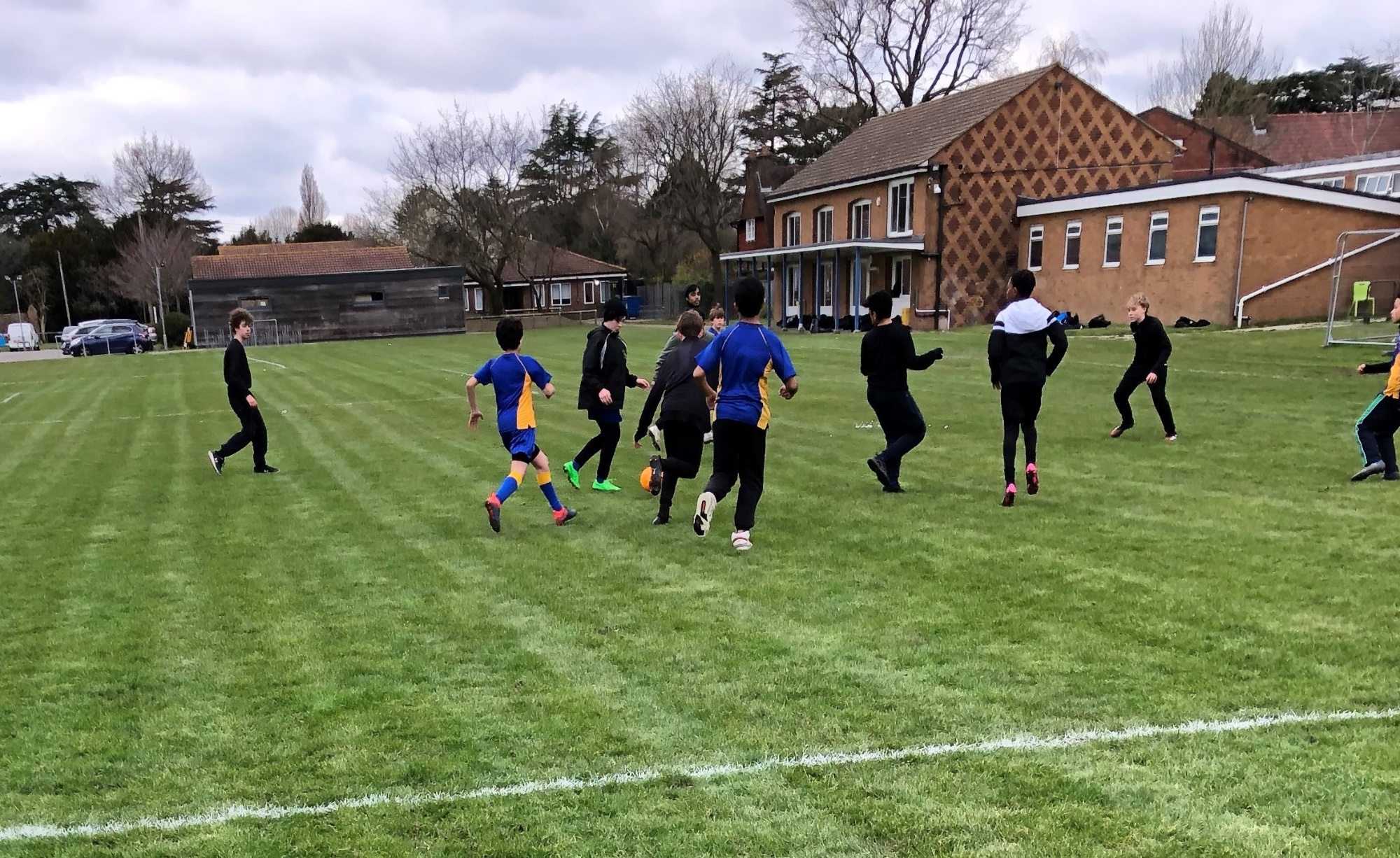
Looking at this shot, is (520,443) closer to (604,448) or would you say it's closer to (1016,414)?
(604,448)

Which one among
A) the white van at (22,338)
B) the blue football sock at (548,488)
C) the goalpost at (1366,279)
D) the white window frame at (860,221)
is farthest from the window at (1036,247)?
the white van at (22,338)

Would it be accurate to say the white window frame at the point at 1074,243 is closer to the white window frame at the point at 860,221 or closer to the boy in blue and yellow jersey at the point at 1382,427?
the white window frame at the point at 860,221

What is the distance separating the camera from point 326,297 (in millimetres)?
49781

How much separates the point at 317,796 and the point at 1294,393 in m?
14.4

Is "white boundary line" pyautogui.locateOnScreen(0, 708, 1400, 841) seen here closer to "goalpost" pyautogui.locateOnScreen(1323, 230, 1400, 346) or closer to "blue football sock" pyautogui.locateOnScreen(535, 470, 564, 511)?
"blue football sock" pyautogui.locateOnScreen(535, 470, 564, 511)

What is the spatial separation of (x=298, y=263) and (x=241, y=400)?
48391 millimetres

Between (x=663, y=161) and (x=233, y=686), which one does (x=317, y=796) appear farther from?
(x=663, y=161)

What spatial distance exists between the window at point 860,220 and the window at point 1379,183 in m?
16.2

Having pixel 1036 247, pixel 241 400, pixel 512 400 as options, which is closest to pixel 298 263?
pixel 1036 247

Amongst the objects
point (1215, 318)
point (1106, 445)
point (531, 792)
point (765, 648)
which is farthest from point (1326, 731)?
point (1215, 318)

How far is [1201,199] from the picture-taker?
81.5 feet

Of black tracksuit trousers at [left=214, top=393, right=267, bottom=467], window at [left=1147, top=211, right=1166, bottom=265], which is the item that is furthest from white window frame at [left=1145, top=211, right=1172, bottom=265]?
black tracksuit trousers at [left=214, top=393, right=267, bottom=467]

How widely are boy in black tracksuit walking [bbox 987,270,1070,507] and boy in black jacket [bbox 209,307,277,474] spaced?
7.64 metres

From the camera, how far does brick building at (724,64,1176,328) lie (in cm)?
3238
